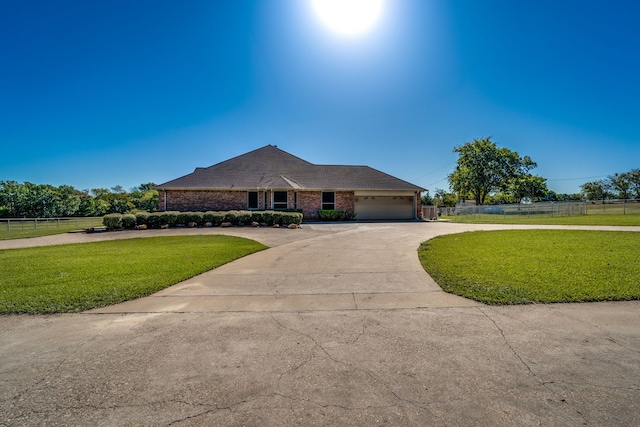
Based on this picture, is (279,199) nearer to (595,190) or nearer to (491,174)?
(491,174)

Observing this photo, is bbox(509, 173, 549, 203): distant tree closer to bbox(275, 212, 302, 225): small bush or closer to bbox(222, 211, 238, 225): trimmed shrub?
bbox(275, 212, 302, 225): small bush

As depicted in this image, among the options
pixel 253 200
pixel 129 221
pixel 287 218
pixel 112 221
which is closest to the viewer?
pixel 112 221

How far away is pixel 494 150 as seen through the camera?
44125 mm

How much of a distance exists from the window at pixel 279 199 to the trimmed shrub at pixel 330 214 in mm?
2827

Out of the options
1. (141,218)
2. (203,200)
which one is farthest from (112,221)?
(203,200)

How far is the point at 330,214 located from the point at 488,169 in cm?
3299

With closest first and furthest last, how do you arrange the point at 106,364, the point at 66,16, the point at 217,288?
the point at 106,364 < the point at 217,288 < the point at 66,16

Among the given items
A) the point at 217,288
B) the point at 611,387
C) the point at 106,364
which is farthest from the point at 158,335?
the point at 611,387

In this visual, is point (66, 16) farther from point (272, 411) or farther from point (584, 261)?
point (584, 261)

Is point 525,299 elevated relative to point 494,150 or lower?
lower

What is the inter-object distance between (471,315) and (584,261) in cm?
490

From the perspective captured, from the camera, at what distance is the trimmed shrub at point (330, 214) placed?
73.6 feet

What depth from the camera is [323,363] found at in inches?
113

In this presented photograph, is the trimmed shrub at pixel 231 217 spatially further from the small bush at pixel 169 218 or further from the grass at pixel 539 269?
the grass at pixel 539 269
